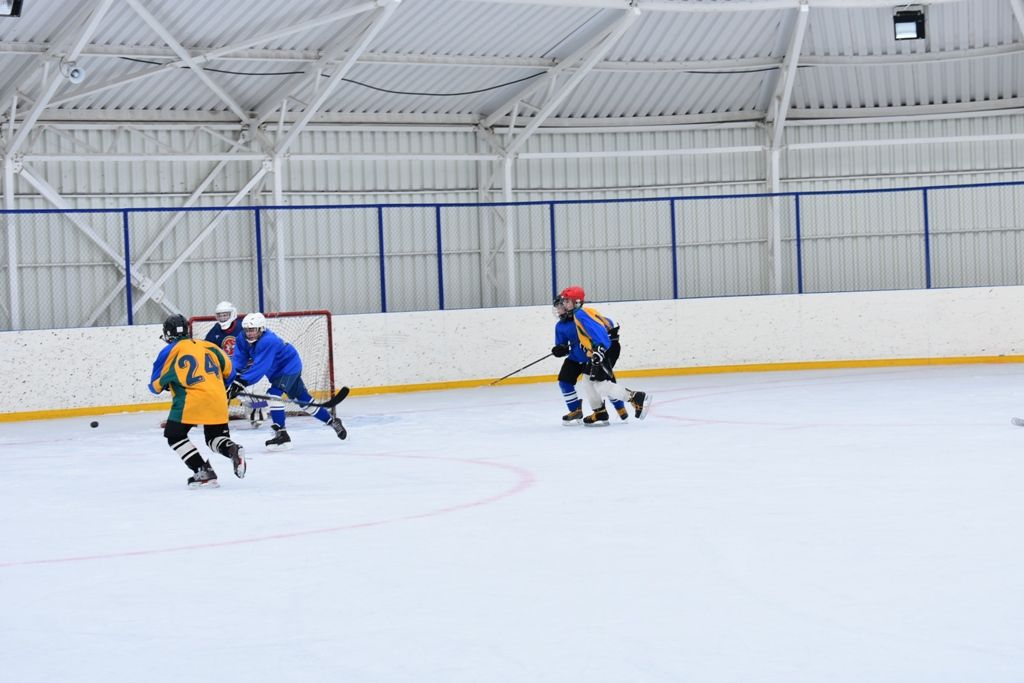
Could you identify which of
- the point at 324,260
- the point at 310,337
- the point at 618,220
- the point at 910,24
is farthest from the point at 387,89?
the point at 910,24

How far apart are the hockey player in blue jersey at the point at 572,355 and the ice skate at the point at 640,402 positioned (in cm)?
10

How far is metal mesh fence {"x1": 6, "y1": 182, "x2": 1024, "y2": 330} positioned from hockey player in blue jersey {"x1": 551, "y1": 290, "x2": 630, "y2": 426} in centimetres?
929

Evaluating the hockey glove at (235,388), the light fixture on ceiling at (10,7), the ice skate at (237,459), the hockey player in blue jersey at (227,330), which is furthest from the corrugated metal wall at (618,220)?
the ice skate at (237,459)

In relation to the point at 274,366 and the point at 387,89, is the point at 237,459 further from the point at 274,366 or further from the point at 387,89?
the point at 387,89

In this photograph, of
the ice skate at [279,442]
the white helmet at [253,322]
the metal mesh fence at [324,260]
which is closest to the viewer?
the white helmet at [253,322]

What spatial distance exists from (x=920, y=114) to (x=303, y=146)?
34.0ft

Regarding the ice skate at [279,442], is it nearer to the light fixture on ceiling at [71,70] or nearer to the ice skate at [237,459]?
the ice skate at [237,459]

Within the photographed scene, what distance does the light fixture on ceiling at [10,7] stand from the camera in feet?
47.6

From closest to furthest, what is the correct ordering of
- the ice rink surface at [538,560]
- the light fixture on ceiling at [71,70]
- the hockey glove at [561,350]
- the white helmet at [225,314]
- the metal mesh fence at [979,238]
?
the ice rink surface at [538,560] < the white helmet at [225,314] < the hockey glove at [561,350] < the light fixture on ceiling at [71,70] < the metal mesh fence at [979,238]

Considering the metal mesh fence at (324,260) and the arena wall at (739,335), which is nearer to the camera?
the arena wall at (739,335)

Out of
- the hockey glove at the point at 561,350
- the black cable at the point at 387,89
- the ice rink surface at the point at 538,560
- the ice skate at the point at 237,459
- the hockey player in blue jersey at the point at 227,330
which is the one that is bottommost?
the ice rink surface at the point at 538,560

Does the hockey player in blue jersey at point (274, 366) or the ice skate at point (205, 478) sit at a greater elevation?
the hockey player in blue jersey at point (274, 366)

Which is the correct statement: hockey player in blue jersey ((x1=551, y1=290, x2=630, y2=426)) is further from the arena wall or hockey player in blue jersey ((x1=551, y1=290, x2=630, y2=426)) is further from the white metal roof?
the white metal roof

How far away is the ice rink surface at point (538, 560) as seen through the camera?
374 cm
